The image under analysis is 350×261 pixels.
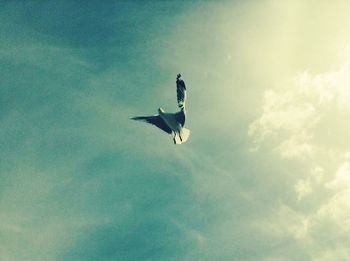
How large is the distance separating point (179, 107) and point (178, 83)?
3491 millimetres

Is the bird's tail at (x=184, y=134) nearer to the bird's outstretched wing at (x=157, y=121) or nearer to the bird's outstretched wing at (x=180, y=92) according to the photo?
the bird's outstretched wing at (x=157, y=121)

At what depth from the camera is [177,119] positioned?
6912cm

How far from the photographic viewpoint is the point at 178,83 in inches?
2724

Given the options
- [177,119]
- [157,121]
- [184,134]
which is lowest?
[184,134]

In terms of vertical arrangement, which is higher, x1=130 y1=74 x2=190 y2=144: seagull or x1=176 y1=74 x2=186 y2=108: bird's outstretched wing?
x1=176 y1=74 x2=186 y2=108: bird's outstretched wing

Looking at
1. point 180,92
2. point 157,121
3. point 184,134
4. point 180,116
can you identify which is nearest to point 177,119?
point 180,116

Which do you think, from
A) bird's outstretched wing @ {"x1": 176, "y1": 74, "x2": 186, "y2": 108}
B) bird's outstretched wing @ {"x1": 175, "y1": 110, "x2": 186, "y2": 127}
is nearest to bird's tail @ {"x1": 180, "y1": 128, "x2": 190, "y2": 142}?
bird's outstretched wing @ {"x1": 175, "y1": 110, "x2": 186, "y2": 127}

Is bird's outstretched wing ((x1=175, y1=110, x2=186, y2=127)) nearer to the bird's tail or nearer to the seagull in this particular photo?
the seagull

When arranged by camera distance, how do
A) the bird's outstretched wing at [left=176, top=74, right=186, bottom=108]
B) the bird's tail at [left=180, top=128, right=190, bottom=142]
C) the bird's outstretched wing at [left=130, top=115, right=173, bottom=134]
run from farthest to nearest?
the bird's tail at [left=180, top=128, right=190, bottom=142], the bird's outstretched wing at [left=130, top=115, right=173, bottom=134], the bird's outstretched wing at [left=176, top=74, right=186, bottom=108]

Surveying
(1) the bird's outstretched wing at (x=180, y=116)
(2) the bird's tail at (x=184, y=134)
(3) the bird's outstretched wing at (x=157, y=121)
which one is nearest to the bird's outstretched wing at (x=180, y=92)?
(1) the bird's outstretched wing at (x=180, y=116)

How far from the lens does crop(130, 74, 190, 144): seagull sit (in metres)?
68.8

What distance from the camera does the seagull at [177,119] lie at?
68.8m

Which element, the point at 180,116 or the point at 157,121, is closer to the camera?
the point at 180,116

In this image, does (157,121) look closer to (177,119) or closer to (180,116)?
(177,119)
